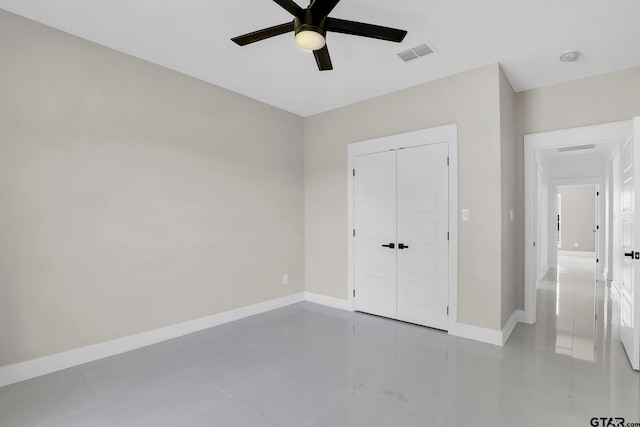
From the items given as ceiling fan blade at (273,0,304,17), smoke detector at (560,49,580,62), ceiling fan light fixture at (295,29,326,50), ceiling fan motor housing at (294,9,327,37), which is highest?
smoke detector at (560,49,580,62)

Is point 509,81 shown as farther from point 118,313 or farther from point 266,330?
point 118,313

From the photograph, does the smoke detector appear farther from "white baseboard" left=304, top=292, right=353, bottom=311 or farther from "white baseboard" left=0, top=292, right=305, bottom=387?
"white baseboard" left=0, top=292, right=305, bottom=387

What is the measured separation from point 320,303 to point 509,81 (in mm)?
3768

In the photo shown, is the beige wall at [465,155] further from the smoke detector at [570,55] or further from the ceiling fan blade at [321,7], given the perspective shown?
→ the ceiling fan blade at [321,7]

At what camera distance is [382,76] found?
137 inches

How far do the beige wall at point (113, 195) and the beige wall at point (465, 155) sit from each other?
1.14 m

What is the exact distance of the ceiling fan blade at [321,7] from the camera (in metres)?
1.84

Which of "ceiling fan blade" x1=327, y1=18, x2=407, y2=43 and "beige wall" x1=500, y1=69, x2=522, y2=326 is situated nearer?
"ceiling fan blade" x1=327, y1=18, x2=407, y2=43

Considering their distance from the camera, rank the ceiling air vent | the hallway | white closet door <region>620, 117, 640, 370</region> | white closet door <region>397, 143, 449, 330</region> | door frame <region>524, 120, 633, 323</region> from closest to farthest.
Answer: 1. the hallway
2. white closet door <region>620, 117, 640, 370</region>
3. the ceiling air vent
4. white closet door <region>397, 143, 449, 330</region>
5. door frame <region>524, 120, 633, 323</region>

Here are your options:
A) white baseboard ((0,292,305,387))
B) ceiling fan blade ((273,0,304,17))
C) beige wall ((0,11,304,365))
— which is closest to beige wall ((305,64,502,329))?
beige wall ((0,11,304,365))

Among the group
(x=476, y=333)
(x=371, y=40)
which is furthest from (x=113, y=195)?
(x=476, y=333)

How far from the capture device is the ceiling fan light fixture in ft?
6.27

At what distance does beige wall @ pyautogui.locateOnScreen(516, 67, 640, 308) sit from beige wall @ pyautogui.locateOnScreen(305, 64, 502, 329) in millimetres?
958

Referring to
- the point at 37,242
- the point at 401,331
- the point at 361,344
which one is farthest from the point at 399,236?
the point at 37,242
